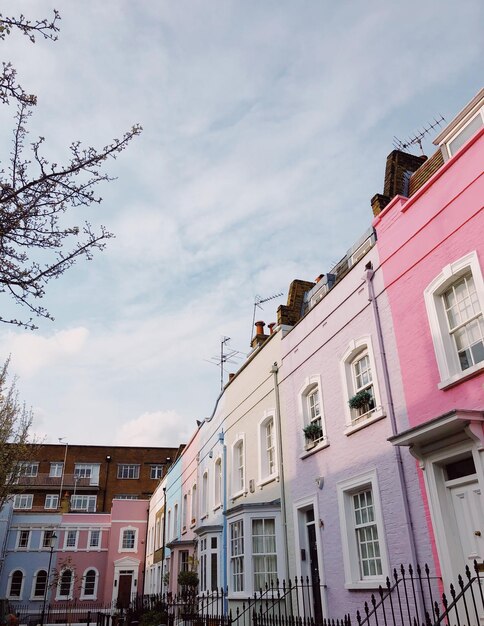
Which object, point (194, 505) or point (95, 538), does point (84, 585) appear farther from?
point (194, 505)

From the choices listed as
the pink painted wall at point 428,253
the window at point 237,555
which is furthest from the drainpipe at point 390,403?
the window at point 237,555

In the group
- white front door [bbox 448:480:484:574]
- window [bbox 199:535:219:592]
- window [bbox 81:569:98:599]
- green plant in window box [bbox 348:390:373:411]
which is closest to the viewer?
white front door [bbox 448:480:484:574]

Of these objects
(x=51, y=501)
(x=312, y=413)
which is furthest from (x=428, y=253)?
(x=51, y=501)

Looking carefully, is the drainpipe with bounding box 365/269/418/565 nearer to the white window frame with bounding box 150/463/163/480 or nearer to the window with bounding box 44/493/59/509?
the window with bounding box 44/493/59/509

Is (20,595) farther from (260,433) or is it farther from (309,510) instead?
(309,510)

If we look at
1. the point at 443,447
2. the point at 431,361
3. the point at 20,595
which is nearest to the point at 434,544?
the point at 443,447

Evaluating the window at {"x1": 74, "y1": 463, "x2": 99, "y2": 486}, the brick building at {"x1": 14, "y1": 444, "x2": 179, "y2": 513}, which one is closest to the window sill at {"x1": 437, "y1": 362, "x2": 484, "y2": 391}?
the brick building at {"x1": 14, "y1": 444, "x2": 179, "y2": 513}

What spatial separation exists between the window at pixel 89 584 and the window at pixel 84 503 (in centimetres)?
831

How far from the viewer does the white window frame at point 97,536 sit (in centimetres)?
3859

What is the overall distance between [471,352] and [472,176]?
2.83 meters

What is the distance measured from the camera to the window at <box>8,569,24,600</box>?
1394 inches

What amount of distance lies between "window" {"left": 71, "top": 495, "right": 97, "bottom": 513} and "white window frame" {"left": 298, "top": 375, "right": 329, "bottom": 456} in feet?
126

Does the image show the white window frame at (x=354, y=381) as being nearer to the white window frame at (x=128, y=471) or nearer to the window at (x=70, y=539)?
the window at (x=70, y=539)

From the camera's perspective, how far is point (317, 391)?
1307 centimetres
